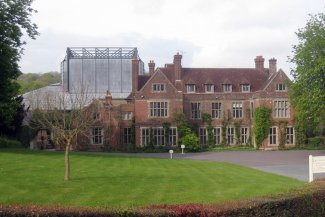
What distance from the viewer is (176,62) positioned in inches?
2330

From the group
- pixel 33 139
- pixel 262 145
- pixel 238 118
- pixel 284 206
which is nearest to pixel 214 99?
pixel 238 118

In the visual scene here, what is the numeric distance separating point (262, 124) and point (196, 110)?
26.6 feet

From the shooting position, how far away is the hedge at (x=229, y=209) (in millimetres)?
9305

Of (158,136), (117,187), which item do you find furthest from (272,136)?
(117,187)

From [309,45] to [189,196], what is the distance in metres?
31.3

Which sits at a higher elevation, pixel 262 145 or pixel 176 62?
pixel 176 62

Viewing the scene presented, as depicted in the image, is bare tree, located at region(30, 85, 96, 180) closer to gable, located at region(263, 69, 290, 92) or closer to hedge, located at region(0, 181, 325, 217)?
hedge, located at region(0, 181, 325, 217)

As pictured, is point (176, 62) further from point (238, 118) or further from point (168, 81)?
point (238, 118)

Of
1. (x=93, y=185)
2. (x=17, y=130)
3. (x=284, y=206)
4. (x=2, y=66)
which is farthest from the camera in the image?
(x=17, y=130)

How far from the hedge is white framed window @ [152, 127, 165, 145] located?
42423mm

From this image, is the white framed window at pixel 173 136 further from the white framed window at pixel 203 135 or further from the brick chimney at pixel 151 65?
the brick chimney at pixel 151 65

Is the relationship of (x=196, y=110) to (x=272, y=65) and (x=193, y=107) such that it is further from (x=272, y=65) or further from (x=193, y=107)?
(x=272, y=65)

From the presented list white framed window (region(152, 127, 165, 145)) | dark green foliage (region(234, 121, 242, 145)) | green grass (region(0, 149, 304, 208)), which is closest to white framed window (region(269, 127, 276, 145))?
dark green foliage (region(234, 121, 242, 145))

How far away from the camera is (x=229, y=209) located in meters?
10.2
